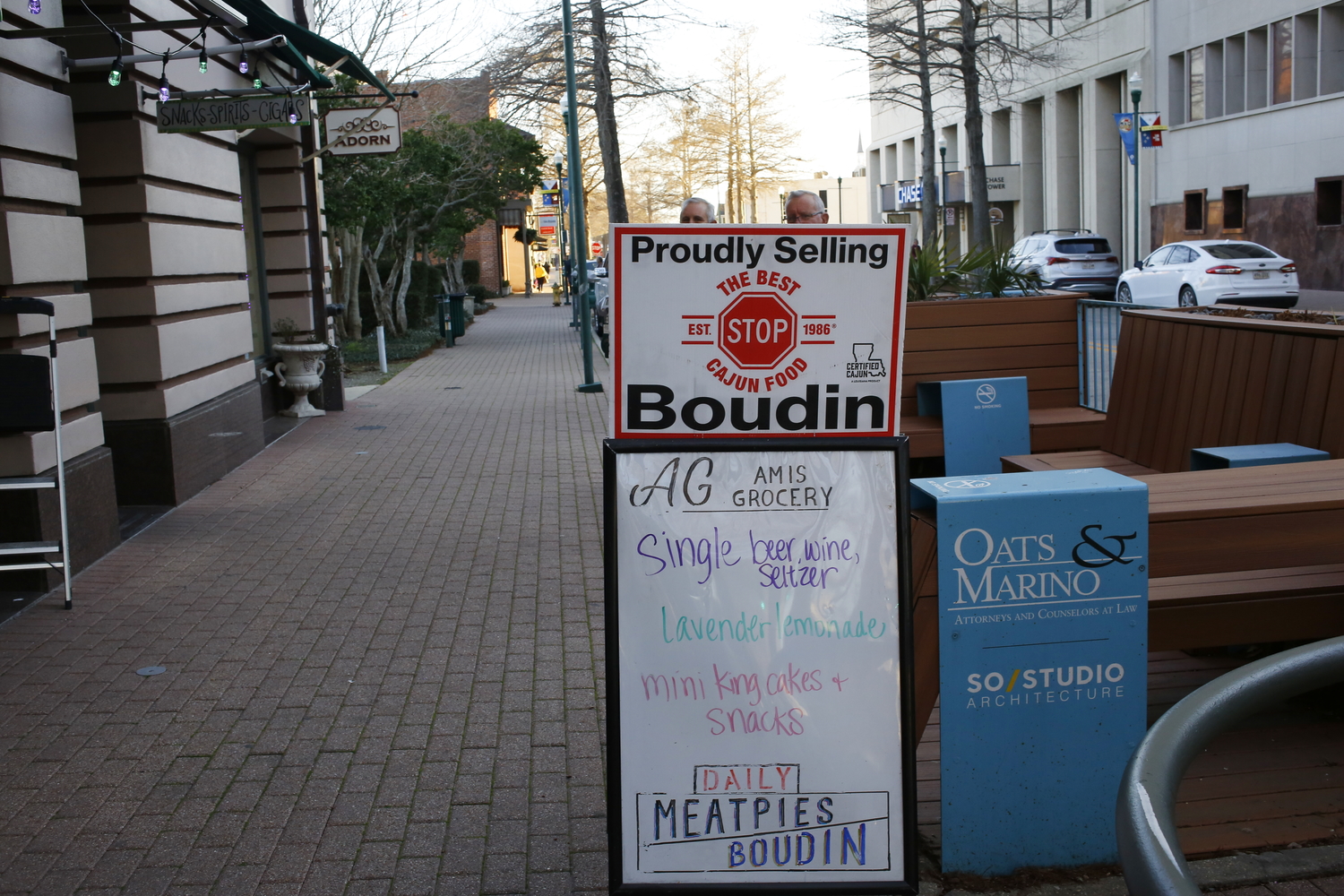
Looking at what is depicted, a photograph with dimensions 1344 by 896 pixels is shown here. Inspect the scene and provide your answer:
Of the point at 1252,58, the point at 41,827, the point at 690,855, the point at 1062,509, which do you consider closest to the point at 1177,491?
the point at 1062,509

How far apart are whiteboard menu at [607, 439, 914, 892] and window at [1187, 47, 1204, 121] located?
36.1 m

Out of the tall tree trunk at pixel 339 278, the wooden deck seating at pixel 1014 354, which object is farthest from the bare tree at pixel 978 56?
the wooden deck seating at pixel 1014 354

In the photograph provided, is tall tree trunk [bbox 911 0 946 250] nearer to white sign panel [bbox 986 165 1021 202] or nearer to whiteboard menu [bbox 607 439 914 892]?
white sign panel [bbox 986 165 1021 202]

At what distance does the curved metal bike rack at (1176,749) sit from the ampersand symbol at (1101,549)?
65.5 inches

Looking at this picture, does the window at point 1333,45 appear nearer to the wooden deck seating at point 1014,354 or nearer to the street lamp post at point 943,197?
the street lamp post at point 943,197

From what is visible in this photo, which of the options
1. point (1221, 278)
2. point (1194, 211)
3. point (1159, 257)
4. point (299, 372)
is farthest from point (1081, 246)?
point (299, 372)

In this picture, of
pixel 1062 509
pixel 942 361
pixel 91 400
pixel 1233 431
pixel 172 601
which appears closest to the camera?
pixel 1062 509

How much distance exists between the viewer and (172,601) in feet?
21.4

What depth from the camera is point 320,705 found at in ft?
16.1

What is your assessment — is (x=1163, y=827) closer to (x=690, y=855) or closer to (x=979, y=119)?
(x=690, y=855)

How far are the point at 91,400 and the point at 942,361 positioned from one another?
5.42 m

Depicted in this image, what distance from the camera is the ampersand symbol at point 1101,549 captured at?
332cm

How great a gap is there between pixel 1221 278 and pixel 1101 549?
21.5 metres

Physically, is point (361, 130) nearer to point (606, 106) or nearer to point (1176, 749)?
point (606, 106)
